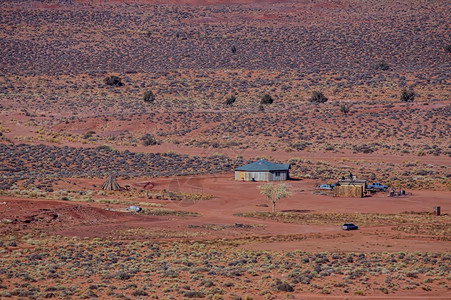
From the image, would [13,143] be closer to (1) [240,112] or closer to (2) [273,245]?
(1) [240,112]

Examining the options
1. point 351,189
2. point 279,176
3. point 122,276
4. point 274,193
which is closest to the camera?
point 122,276

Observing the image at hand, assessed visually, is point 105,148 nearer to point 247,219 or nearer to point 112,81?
point 112,81

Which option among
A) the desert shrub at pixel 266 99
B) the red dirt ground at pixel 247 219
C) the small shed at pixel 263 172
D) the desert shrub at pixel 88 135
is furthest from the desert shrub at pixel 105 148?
the desert shrub at pixel 266 99

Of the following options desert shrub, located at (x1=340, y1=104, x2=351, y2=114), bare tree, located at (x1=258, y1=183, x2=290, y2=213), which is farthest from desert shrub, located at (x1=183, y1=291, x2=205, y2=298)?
desert shrub, located at (x1=340, y1=104, x2=351, y2=114)

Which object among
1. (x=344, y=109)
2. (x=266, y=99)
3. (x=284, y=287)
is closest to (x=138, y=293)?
(x=284, y=287)

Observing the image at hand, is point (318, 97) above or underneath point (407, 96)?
above

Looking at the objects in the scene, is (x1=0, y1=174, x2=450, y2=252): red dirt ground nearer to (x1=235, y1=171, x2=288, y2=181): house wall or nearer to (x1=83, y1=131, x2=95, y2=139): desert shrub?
(x1=235, y1=171, x2=288, y2=181): house wall
